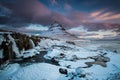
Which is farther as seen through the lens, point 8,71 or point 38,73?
point 8,71

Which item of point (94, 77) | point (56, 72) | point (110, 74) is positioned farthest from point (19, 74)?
point (110, 74)

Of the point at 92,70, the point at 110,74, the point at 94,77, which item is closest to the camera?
the point at 94,77

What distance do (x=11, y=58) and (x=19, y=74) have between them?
623 centimetres

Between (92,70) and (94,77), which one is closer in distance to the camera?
(94,77)

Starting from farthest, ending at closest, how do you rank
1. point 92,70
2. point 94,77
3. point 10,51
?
point 10,51 → point 92,70 → point 94,77

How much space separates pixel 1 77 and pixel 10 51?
243 inches

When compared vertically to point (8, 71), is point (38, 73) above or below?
below

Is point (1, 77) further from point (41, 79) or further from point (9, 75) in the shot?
point (41, 79)

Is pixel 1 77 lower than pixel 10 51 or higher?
lower

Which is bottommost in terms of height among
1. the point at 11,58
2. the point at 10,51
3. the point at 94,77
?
the point at 94,77

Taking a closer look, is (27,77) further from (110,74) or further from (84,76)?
(110,74)

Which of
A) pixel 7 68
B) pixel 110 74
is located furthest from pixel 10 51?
pixel 110 74

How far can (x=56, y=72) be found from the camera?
50.0 feet

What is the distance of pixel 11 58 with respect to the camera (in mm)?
19422
